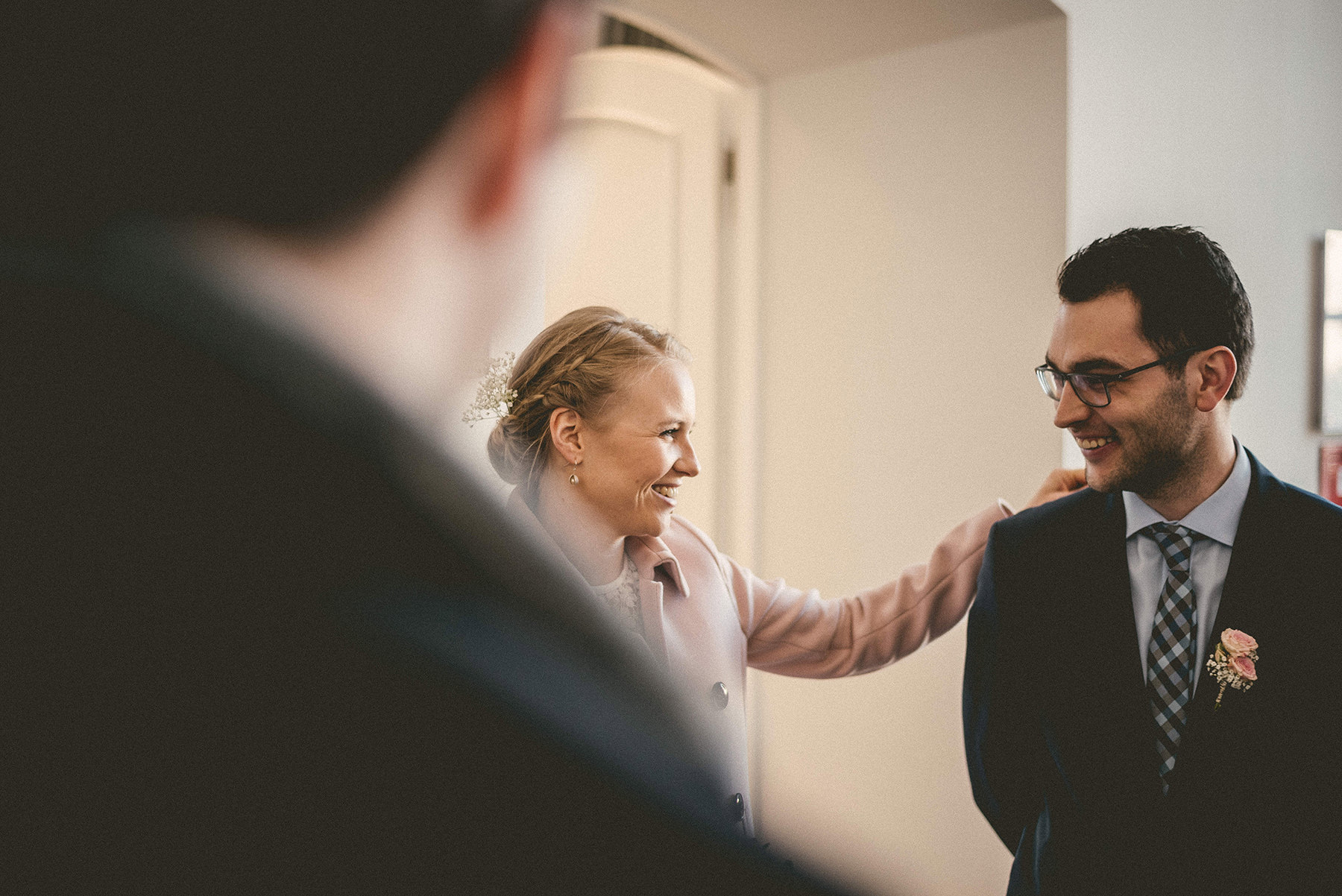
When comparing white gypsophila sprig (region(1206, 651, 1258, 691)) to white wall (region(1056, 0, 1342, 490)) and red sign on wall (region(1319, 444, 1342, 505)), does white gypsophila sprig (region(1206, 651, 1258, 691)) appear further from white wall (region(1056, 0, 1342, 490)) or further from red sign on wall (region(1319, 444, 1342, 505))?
red sign on wall (region(1319, 444, 1342, 505))

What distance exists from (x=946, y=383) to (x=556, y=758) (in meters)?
2.46

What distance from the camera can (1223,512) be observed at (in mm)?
1444

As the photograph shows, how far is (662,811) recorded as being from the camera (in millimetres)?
140

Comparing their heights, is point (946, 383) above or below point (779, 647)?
above

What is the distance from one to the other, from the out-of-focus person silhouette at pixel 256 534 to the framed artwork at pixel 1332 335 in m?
3.35

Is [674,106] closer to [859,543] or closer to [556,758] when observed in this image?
[859,543]

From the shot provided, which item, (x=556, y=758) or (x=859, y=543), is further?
(x=859, y=543)

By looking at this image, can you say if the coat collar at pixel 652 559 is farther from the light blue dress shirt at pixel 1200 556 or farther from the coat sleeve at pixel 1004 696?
the light blue dress shirt at pixel 1200 556

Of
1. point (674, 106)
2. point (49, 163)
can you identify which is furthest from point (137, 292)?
point (674, 106)

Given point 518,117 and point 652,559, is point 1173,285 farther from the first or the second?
point 518,117

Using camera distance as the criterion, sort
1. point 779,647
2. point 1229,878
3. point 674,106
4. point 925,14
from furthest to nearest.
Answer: point 674,106
point 925,14
point 779,647
point 1229,878

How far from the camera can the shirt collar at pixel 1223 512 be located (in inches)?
56.4

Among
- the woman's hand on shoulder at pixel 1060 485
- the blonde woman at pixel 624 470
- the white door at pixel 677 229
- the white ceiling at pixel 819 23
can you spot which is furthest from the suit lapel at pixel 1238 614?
the white door at pixel 677 229

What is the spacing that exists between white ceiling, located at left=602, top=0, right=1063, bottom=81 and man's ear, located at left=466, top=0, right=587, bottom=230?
7.10 ft
